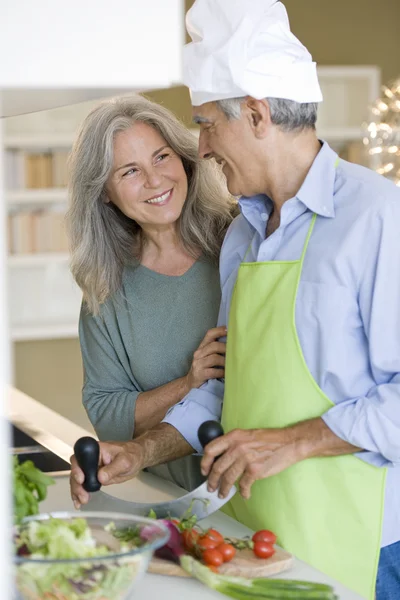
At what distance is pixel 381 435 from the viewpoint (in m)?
1.45

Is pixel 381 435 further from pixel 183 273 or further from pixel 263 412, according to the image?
pixel 183 273

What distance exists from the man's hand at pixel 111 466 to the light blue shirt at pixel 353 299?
0.42m

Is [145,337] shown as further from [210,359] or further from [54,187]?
[54,187]

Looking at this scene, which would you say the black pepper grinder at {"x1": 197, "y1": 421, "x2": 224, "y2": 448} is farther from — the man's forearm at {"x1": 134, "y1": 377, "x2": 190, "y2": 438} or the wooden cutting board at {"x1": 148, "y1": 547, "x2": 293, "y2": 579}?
the man's forearm at {"x1": 134, "y1": 377, "x2": 190, "y2": 438}

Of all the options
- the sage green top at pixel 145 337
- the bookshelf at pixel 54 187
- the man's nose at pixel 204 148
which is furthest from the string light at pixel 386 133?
the bookshelf at pixel 54 187

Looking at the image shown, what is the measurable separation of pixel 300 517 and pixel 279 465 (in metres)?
0.12

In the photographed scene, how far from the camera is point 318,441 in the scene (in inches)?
58.2

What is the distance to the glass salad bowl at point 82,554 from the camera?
113 centimetres

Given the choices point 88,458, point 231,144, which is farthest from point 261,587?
point 231,144

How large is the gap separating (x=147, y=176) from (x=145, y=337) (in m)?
0.37

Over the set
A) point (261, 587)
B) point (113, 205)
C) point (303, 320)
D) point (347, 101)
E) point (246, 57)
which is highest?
point (347, 101)

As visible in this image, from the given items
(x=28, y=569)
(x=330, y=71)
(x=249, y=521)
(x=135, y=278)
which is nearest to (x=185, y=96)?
(x=330, y=71)

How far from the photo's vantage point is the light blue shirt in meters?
1.45

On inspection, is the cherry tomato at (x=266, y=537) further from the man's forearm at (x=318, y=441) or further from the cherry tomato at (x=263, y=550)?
the man's forearm at (x=318, y=441)
